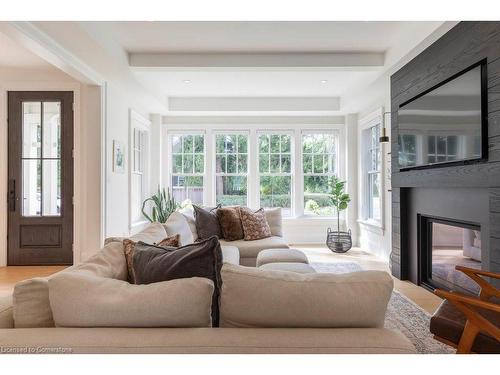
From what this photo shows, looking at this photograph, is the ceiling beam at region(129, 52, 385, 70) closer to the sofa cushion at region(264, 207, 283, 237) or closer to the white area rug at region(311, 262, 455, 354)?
the sofa cushion at region(264, 207, 283, 237)

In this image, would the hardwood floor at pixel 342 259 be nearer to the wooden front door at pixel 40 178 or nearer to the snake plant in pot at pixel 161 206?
the wooden front door at pixel 40 178

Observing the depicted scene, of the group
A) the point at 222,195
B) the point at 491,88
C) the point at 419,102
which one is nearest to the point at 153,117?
the point at 222,195

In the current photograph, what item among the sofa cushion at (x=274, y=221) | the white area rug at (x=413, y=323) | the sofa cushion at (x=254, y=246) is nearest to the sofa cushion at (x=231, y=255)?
the sofa cushion at (x=254, y=246)

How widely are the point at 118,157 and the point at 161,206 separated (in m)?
1.55

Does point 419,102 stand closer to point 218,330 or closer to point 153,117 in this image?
point 218,330

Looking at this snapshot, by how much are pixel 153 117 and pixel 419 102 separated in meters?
4.71

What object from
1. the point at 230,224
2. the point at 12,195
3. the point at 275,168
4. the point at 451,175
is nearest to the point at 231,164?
the point at 275,168

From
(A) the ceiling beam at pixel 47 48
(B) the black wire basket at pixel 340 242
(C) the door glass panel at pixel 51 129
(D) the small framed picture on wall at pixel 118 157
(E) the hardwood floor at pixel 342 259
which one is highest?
(A) the ceiling beam at pixel 47 48

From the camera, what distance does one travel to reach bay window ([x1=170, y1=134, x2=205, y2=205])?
6.92m

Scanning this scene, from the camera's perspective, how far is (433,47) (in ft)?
11.0

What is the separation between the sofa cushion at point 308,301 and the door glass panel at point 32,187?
15.2 ft

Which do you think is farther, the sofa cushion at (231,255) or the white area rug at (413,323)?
the sofa cushion at (231,255)

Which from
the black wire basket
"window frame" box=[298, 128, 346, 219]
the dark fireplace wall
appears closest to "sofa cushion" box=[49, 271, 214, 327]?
the dark fireplace wall

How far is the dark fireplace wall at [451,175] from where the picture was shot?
8.34 ft
